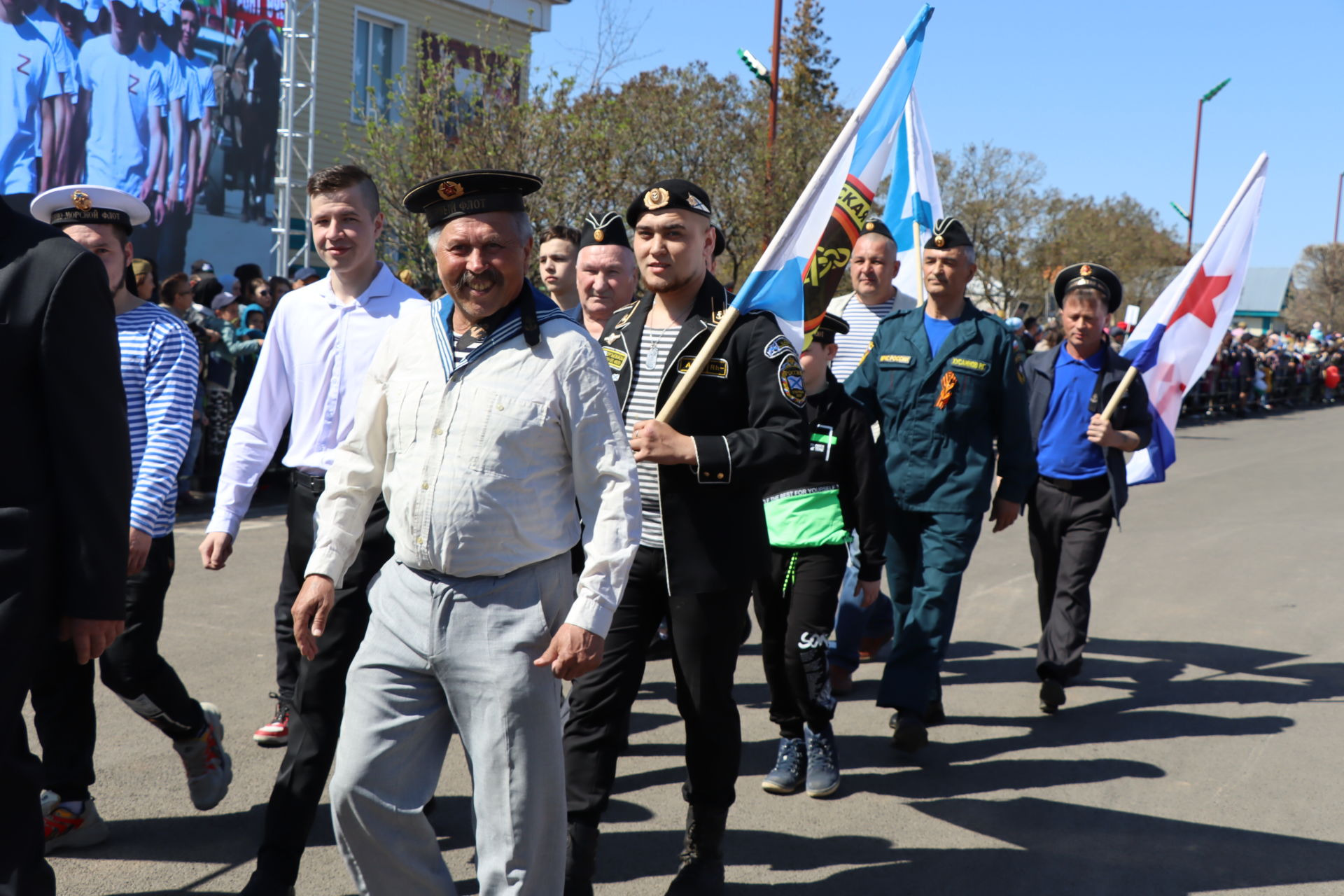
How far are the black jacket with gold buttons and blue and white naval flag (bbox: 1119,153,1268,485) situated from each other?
3748mm

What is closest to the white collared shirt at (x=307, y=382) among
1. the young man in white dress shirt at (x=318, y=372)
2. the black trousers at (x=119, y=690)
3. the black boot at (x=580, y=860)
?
the young man in white dress shirt at (x=318, y=372)

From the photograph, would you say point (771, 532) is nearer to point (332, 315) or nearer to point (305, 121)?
point (332, 315)

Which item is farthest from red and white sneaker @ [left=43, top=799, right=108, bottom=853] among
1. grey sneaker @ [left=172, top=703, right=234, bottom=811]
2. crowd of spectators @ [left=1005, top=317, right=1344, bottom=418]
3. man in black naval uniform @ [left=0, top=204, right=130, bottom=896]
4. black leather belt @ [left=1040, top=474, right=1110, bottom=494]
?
crowd of spectators @ [left=1005, top=317, right=1344, bottom=418]

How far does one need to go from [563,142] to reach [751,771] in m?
13.1

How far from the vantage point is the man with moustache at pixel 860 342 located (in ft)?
21.1

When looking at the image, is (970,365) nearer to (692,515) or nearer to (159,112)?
(692,515)

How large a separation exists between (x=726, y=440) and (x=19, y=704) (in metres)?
1.95

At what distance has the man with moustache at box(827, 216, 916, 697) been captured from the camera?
642 cm

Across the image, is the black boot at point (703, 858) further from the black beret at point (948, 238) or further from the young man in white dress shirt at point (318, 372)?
the black beret at point (948, 238)

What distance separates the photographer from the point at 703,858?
393 cm

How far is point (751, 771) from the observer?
520 cm

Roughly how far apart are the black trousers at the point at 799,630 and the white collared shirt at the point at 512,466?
183cm

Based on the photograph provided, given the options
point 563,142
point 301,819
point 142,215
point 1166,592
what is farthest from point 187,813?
point 563,142

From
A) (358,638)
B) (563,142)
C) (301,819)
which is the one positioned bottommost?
(301,819)
